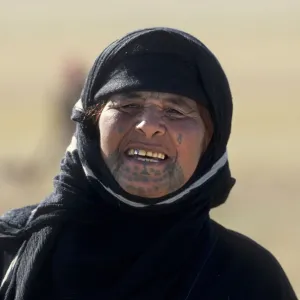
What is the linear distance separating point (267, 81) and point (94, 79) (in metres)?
15.8

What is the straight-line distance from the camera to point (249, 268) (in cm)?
319

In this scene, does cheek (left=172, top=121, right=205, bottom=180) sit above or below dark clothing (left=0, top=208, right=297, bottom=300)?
above

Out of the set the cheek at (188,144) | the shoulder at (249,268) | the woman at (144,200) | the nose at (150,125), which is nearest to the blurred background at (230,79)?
the shoulder at (249,268)

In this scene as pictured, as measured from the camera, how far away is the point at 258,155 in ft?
39.8

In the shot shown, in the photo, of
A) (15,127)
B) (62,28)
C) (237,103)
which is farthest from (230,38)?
(15,127)

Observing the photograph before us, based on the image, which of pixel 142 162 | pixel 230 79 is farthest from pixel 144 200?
pixel 230 79

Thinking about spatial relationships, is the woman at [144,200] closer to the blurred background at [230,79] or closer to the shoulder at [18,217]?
the shoulder at [18,217]

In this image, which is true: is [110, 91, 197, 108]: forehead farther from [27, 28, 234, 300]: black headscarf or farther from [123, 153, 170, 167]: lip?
[123, 153, 170, 167]: lip

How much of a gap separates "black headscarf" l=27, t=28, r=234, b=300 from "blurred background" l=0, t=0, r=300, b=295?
4.46 m

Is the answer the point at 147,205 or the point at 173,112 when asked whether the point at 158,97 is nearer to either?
the point at 173,112

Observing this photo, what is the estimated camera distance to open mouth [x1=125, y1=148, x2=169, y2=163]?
304 centimetres

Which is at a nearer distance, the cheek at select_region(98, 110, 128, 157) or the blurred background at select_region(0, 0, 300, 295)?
the cheek at select_region(98, 110, 128, 157)

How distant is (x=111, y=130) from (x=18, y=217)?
→ 0.49 metres

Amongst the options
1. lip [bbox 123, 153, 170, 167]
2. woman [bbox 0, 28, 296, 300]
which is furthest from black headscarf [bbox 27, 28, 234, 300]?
lip [bbox 123, 153, 170, 167]
